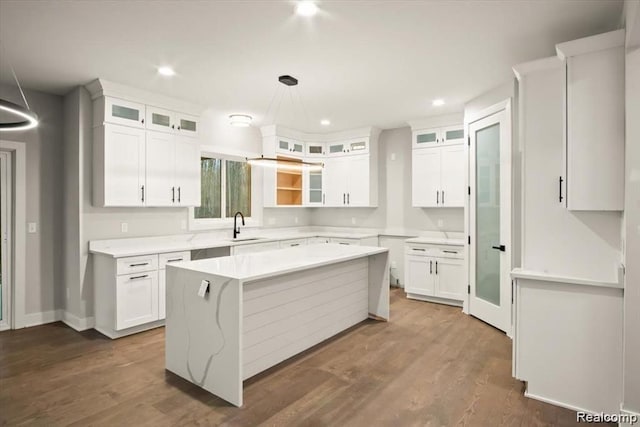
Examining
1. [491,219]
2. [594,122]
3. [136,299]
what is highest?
[594,122]

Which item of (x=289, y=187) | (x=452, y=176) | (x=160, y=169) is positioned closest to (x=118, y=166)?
(x=160, y=169)

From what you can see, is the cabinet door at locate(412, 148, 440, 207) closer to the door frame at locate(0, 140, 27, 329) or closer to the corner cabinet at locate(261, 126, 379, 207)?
the corner cabinet at locate(261, 126, 379, 207)

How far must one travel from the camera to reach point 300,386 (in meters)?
2.73

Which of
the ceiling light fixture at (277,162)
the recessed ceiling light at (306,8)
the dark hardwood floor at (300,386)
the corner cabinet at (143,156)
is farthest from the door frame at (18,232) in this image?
the recessed ceiling light at (306,8)

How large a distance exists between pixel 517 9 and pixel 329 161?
437 cm

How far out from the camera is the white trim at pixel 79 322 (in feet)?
13.2

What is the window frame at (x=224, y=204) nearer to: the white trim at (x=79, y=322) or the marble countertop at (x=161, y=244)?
the marble countertop at (x=161, y=244)

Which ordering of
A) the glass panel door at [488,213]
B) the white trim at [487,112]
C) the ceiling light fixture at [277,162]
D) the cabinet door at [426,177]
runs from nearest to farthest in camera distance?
the ceiling light fixture at [277,162] < the white trim at [487,112] < the glass panel door at [488,213] < the cabinet door at [426,177]

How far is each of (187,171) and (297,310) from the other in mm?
2594

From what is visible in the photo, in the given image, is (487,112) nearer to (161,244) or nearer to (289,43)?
(289,43)

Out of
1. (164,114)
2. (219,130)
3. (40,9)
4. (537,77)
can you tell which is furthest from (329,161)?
(40,9)

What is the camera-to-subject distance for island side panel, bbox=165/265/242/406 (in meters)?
2.45

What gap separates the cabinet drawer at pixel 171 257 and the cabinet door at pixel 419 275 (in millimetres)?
3117

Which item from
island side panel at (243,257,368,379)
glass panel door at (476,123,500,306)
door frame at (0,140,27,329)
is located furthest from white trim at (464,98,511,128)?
door frame at (0,140,27,329)
